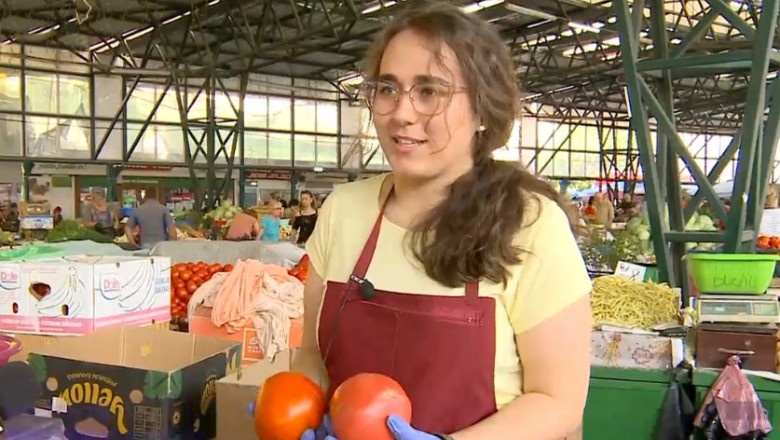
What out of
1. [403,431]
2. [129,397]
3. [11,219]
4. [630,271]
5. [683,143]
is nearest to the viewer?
[403,431]

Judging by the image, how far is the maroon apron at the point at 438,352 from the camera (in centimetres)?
128

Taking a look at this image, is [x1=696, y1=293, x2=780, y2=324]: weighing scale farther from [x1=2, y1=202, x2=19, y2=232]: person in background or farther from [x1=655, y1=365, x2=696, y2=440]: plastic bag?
[x1=2, y1=202, x2=19, y2=232]: person in background

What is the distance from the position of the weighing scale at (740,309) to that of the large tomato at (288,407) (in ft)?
6.28

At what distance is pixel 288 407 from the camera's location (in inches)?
51.6

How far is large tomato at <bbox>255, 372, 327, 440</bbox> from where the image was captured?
1.30 meters

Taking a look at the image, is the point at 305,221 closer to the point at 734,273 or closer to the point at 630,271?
the point at 630,271

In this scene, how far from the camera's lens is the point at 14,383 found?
1.16 m

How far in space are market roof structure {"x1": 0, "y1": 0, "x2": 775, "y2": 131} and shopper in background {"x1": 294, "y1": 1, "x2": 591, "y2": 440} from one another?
8921 millimetres

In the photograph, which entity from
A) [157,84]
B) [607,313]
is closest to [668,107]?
[607,313]

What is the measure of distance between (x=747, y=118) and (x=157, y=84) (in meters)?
16.1

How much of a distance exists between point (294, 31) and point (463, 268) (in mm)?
14263

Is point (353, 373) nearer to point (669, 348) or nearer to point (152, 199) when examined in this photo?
point (669, 348)

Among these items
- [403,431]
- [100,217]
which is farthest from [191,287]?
[100,217]

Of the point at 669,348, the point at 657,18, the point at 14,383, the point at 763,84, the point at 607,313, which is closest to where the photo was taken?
the point at 14,383
